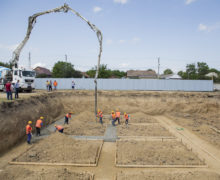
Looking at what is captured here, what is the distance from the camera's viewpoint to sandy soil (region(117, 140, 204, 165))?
8602 mm

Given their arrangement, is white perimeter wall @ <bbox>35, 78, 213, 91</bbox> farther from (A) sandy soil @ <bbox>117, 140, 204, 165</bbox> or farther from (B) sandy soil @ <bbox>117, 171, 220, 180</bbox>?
(B) sandy soil @ <bbox>117, 171, 220, 180</bbox>

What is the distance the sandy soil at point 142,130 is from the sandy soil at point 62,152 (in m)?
3.50

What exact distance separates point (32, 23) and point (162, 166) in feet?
57.4

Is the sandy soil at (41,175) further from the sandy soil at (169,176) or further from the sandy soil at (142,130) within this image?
the sandy soil at (142,130)

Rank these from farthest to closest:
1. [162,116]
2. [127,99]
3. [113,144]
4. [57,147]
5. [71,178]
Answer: [127,99]
[162,116]
[113,144]
[57,147]
[71,178]

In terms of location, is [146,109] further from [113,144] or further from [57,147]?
[57,147]

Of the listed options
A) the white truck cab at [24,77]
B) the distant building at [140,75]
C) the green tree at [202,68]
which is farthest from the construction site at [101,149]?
the green tree at [202,68]

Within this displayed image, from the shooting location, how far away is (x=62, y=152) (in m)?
9.35

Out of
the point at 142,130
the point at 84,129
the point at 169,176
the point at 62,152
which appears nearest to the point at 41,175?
the point at 62,152

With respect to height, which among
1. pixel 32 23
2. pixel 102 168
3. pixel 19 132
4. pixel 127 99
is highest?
pixel 32 23

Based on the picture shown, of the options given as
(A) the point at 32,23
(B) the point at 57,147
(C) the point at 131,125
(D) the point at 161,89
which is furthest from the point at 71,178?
(D) the point at 161,89

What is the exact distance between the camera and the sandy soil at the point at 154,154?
28.2 ft

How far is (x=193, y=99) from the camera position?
2247cm

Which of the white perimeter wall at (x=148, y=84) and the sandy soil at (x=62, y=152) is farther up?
the white perimeter wall at (x=148, y=84)
